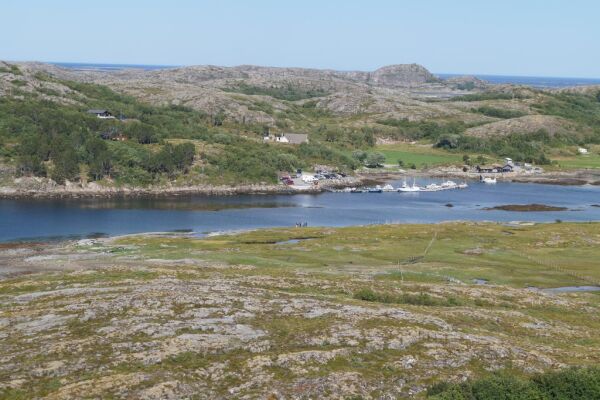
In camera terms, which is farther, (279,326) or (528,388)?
(279,326)

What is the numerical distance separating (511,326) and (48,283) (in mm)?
52294

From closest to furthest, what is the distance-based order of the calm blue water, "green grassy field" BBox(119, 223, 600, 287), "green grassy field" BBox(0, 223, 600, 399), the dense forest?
the dense forest, "green grassy field" BBox(0, 223, 600, 399), "green grassy field" BBox(119, 223, 600, 287), the calm blue water

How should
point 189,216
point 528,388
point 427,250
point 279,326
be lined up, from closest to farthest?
1. point 528,388
2. point 279,326
3. point 427,250
4. point 189,216

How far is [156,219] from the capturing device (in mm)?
166625

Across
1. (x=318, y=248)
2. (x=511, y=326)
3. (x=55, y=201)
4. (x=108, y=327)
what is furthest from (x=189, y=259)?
(x=55, y=201)

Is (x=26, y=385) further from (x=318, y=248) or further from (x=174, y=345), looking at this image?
(x=318, y=248)

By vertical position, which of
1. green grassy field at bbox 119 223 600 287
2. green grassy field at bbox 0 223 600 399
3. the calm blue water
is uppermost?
green grassy field at bbox 0 223 600 399

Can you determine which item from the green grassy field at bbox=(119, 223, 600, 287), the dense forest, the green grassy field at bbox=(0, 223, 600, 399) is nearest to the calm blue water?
the green grassy field at bbox=(119, 223, 600, 287)

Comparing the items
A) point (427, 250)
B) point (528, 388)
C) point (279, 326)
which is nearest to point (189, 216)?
point (427, 250)

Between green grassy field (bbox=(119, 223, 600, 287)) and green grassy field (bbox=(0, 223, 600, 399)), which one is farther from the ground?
green grassy field (bbox=(0, 223, 600, 399))

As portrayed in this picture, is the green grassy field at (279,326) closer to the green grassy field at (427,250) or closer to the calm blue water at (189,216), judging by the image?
the green grassy field at (427,250)

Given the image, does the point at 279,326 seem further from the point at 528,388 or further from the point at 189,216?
the point at 189,216

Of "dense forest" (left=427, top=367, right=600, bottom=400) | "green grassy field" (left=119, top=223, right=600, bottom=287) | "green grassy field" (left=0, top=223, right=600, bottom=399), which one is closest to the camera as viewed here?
"dense forest" (left=427, top=367, right=600, bottom=400)

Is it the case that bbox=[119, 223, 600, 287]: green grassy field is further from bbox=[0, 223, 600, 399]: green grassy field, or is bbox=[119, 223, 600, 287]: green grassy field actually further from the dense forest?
the dense forest
